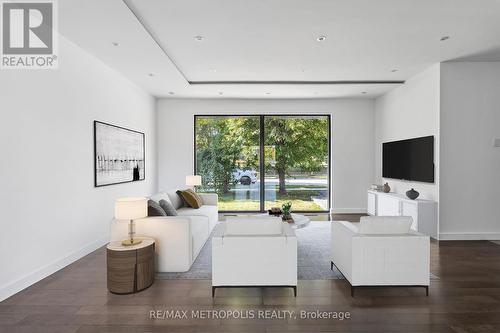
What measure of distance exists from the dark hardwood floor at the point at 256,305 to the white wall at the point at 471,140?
73.3 inches

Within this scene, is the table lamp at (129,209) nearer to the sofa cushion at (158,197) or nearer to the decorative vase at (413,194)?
the sofa cushion at (158,197)

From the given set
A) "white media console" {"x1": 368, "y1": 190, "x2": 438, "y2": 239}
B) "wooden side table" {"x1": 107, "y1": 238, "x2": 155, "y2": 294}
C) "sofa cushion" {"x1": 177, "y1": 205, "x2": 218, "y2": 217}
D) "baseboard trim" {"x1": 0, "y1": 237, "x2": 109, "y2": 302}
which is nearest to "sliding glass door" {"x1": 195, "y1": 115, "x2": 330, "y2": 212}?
"white media console" {"x1": 368, "y1": 190, "x2": 438, "y2": 239}

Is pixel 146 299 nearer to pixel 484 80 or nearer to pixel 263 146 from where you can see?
pixel 263 146

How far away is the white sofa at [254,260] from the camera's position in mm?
2918

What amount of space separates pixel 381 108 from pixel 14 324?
25.5ft

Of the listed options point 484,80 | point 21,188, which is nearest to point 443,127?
point 484,80

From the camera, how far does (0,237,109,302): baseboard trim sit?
117 inches

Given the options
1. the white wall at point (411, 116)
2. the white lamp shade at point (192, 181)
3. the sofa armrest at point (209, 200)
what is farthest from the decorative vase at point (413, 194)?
the white lamp shade at point (192, 181)

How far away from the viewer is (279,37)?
4047 mm

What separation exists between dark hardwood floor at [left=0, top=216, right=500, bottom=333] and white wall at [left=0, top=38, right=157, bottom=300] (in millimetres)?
406

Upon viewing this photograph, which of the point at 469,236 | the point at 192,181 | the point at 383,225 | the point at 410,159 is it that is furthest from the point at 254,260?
the point at 410,159

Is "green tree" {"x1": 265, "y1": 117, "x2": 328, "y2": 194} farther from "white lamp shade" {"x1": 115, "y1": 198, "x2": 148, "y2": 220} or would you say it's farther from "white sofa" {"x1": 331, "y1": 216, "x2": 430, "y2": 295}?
"white lamp shade" {"x1": 115, "y1": 198, "x2": 148, "y2": 220}

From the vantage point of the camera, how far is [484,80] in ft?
16.6

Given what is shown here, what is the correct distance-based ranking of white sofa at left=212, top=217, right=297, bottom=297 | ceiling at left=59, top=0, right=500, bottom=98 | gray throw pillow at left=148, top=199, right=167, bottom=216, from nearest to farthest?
white sofa at left=212, top=217, right=297, bottom=297 < ceiling at left=59, top=0, right=500, bottom=98 < gray throw pillow at left=148, top=199, right=167, bottom=216
